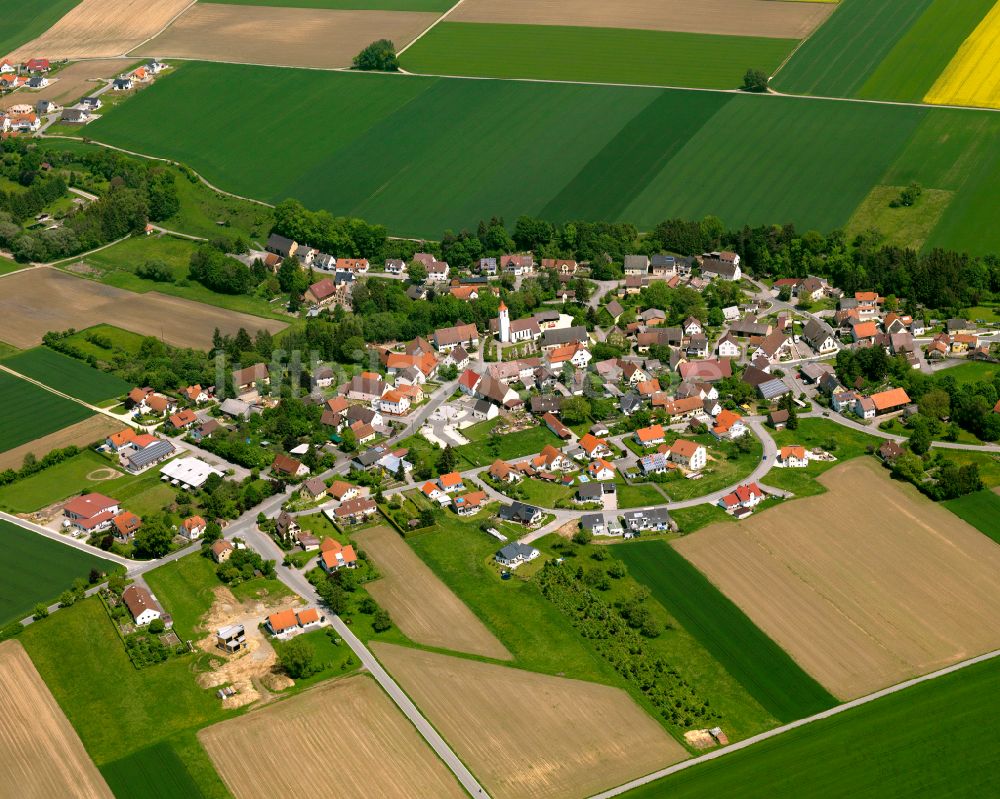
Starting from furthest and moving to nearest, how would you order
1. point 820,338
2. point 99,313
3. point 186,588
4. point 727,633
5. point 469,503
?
point 99,313 → point 820,338 → point 469,503 → point 186,588 → point 727,633

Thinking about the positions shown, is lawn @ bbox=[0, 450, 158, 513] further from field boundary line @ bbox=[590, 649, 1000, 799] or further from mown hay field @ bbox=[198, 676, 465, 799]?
field boundary line @ bbox=[590, 649, 1000, 799]

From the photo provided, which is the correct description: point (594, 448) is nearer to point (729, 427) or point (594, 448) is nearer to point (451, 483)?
point (729, 427)

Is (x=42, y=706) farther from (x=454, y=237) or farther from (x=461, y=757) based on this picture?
(x=454, y=237)

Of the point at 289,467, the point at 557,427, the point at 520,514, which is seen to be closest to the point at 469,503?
the point at 520,514

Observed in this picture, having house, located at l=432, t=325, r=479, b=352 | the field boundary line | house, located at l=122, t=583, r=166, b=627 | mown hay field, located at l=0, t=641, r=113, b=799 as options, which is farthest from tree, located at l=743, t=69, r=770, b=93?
mown hay field, located at l=0, t=641, r=113, b=799

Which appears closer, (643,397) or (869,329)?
(643,397)

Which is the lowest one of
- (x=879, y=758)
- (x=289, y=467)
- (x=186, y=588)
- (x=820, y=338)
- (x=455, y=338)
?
(x=879, y=758)

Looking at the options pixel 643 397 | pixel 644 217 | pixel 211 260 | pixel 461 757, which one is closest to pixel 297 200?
pixel 211 260

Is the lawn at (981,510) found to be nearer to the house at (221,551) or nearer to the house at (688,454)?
the house at (688,454)
